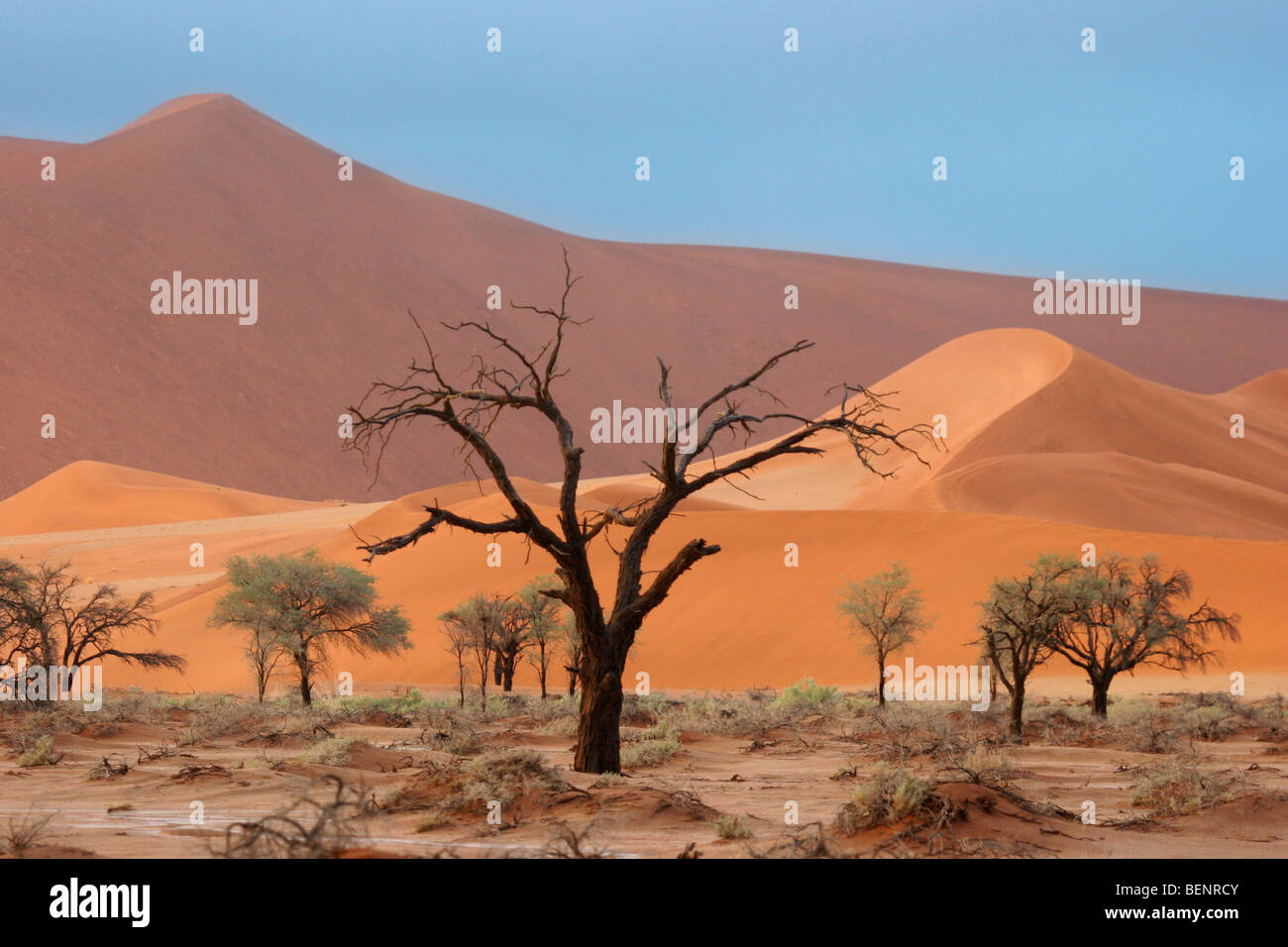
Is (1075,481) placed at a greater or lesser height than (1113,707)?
greater

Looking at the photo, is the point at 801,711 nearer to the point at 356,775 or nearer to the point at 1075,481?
the point at 356,775

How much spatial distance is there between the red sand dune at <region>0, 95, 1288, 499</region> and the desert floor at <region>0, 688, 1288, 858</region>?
110ft

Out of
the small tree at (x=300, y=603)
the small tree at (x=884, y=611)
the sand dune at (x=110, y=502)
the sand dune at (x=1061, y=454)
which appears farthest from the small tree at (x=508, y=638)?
the sand dune at (x=110, y=502)

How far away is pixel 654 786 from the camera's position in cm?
1158

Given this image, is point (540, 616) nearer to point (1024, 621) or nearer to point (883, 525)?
point (1024, 621)

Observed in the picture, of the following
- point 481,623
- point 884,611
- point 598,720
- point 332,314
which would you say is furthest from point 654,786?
point 332,314

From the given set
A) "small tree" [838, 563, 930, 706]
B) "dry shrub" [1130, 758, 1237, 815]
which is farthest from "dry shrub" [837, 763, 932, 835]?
"small tree" [838, 563, 930, 706]

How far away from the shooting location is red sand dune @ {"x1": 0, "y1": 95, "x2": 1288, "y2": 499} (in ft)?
278

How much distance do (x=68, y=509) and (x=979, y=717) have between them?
193ft

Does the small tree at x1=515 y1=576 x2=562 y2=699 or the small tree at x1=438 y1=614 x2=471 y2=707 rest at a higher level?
the small tree at x1=515 y1=576 x2=562 y2=699

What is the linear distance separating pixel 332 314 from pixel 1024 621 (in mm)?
93568

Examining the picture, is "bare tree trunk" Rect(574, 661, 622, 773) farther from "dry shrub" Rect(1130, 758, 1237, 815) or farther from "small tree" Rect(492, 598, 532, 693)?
"small tree" Rect(492, 598, 532, 693)

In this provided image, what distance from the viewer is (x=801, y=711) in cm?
2289

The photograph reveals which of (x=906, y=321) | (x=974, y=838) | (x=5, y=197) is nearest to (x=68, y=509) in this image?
(x=5, y=197)
